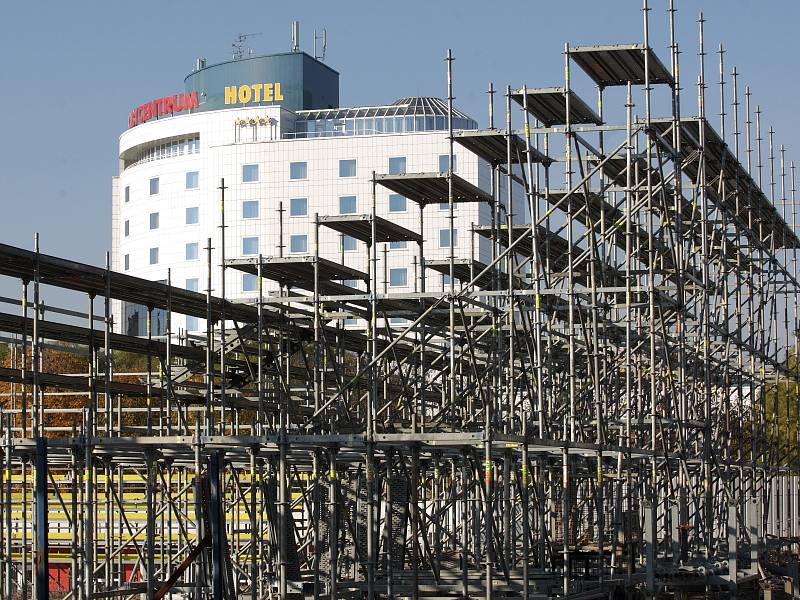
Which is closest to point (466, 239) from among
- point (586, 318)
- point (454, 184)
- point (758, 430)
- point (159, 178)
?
point (159, 178)

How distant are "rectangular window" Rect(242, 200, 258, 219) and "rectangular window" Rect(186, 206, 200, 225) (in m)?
3.73

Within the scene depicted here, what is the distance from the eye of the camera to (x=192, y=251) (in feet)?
308

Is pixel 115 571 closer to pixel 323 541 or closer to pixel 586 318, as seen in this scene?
pixel 323 541

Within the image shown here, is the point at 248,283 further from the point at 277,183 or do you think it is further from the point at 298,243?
the point at 277,183

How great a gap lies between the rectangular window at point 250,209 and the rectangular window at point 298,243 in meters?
2.63

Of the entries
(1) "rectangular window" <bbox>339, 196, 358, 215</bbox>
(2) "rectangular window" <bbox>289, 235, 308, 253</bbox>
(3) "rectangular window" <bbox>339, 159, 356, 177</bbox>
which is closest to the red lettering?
(2) "rectangular window" <bbox>289, 235, 308, 253</bbox>

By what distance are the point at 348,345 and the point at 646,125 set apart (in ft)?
37.4

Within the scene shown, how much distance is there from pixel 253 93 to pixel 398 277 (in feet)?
62.3

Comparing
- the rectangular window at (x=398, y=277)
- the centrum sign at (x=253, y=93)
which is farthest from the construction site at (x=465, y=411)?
the centrum sign at (x=253, y=93)

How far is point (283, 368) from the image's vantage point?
3328 centimetres

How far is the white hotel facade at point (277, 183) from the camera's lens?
8812 cm

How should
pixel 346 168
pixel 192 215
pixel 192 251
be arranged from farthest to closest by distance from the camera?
pixel 192 215
pixel 192 251
pixel 346 168

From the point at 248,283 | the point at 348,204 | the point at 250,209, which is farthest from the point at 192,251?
the point at 348,204

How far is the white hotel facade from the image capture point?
3469 inches
